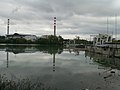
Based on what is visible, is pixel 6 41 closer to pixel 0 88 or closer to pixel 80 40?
pixel 80 40

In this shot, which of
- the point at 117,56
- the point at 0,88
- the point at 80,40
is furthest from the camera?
the point at 80,40

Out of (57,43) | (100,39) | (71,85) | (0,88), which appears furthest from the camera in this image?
(57,43)

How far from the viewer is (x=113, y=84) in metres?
13.2

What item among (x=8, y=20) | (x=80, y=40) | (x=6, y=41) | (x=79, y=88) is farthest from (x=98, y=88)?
(x=80, y=40)

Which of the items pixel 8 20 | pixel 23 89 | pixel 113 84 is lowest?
pixel 113 84

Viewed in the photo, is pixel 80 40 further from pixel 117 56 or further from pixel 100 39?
pixel 117 56

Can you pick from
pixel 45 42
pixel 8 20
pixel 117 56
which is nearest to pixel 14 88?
pixel 117 56

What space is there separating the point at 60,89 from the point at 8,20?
98.8 meters

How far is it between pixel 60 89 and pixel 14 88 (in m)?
4.27

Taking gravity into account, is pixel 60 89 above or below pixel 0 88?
below

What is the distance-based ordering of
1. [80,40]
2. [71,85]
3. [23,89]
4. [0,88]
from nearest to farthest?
1. [0,88]
2. [23,89]
3. [71,85]
4. [80,40]

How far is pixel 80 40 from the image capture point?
5738 inches

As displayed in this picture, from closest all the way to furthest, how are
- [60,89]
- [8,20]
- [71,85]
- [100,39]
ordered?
[60,89]
[71,85]
[100,39]
[8,20]

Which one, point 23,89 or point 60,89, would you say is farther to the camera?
point 60,89
